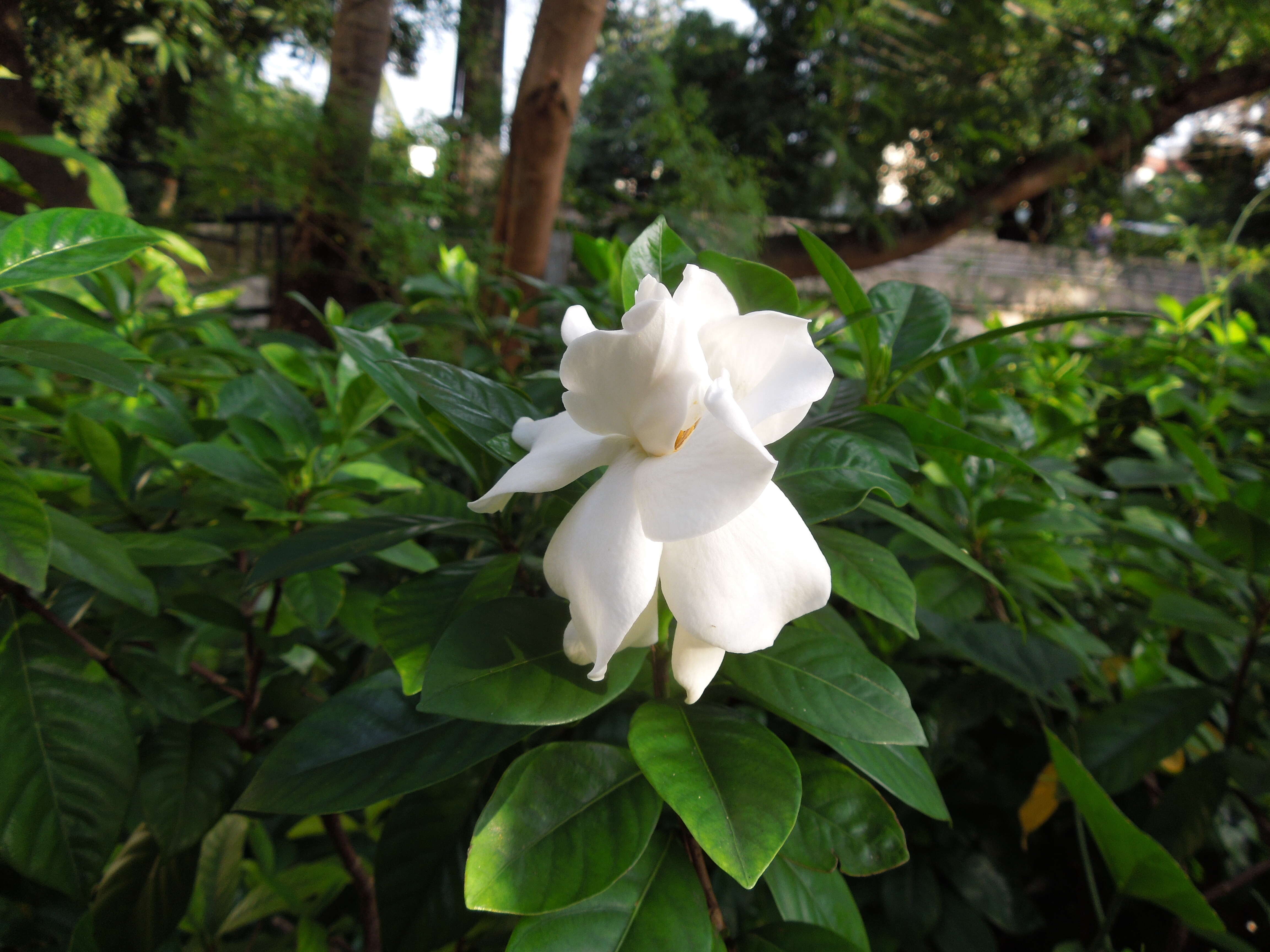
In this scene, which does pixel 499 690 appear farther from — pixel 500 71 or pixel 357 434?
pixel 500 71

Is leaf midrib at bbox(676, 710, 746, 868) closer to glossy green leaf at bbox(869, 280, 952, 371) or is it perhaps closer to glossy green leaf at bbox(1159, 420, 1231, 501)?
glossy green leaf at bbox(869, 280, 952, 371)

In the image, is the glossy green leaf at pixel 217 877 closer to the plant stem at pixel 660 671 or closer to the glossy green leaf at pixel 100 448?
the glossy green leaf at pixel 100 448

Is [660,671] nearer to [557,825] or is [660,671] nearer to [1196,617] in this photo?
[557,825]

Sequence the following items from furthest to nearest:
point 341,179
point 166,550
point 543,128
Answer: point 341,179, point 543,128, point 166,550

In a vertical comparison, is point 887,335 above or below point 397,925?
above

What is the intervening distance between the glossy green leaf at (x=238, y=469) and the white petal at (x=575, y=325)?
447mm

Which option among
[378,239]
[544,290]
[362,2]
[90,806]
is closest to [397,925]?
[90,806]

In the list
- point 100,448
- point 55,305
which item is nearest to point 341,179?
point 55,305

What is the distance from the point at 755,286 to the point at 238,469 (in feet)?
1.75

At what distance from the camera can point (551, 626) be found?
0.40 metres

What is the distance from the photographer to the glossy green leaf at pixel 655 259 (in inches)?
16.9

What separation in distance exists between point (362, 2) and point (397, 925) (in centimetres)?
306

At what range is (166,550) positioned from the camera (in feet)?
1.86

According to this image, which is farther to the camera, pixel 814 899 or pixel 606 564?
pixel 814 899
